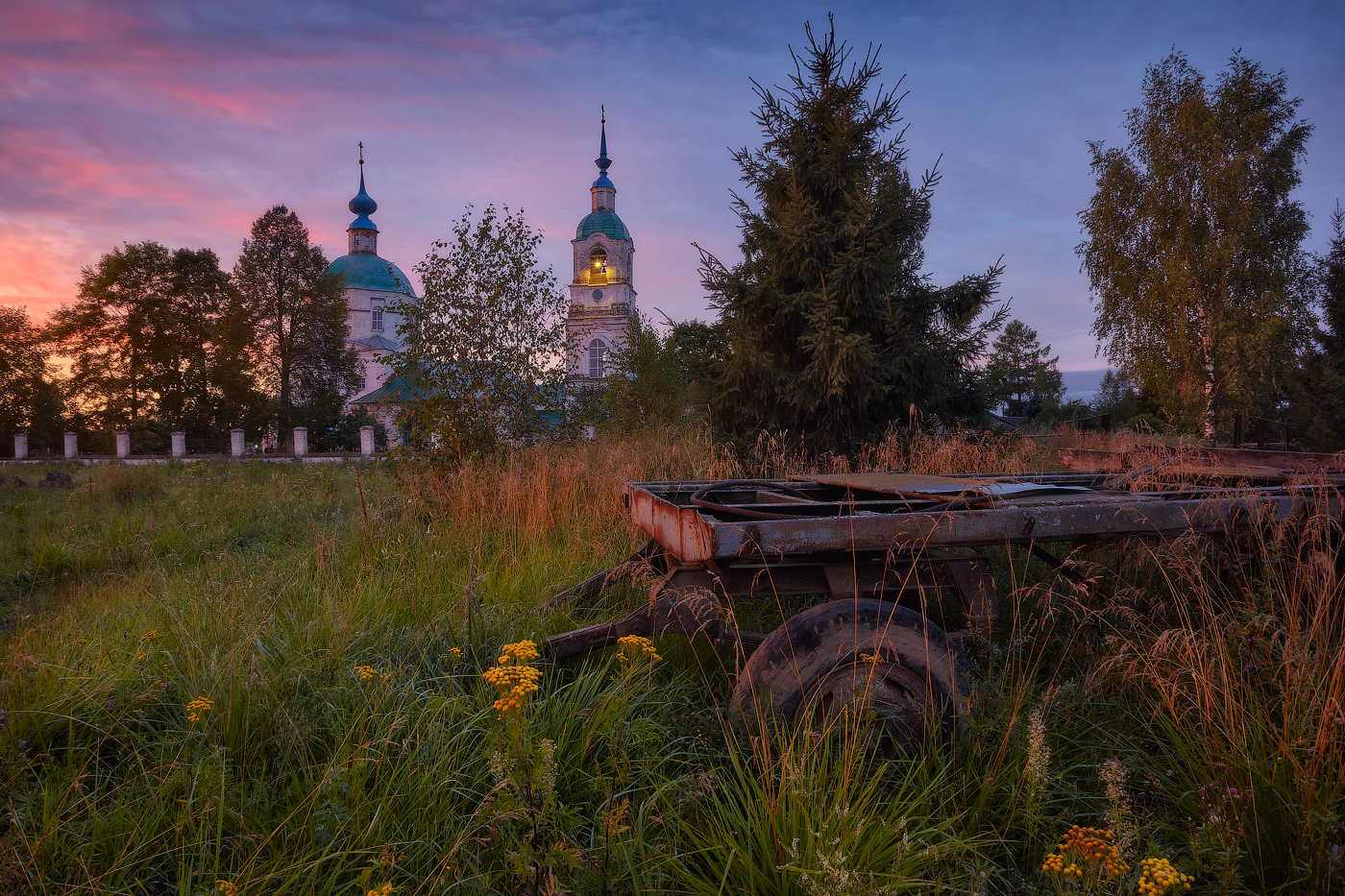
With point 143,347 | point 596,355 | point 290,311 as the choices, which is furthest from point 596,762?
point 596,355

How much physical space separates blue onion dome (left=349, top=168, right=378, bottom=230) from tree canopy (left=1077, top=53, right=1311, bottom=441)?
57259 millimetres

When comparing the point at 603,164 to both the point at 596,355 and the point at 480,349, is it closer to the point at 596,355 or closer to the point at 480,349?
the point at 596,355

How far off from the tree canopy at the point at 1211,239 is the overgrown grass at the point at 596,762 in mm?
21306

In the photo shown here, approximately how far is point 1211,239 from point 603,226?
45936 millimetres

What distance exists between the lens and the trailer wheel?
198cm

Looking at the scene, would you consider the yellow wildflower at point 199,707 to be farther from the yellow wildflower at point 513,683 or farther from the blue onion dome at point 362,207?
the blue onion dome at point 362,207

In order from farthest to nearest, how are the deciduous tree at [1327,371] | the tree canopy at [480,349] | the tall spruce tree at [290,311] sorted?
the tall spruce tree at [290,311] → the deciduous tree at [1327,371] → the tree canopy at [480,349]

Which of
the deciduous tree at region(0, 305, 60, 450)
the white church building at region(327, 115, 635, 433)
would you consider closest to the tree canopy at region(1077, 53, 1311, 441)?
the white church building at region(327, 115, 635, 433)

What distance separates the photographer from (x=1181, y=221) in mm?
19203

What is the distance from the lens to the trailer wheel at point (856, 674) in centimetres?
198

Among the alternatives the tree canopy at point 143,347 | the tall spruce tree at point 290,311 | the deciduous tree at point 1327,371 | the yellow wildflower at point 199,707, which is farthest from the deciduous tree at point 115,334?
the deciduous tree at point 1327,371

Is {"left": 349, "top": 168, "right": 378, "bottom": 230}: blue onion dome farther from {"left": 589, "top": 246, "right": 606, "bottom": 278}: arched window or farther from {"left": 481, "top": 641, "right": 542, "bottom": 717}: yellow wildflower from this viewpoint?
{"left": 481, "top": 641, "right": 542, "bottom": 717}: yellow wildflower

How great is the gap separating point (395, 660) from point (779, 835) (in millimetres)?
1951

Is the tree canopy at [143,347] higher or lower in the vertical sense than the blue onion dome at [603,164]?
lower
